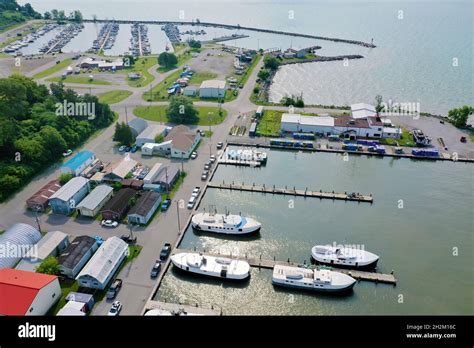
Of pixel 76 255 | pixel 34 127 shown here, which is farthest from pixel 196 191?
pixel 34 127

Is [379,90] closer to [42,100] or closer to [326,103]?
[326,103]

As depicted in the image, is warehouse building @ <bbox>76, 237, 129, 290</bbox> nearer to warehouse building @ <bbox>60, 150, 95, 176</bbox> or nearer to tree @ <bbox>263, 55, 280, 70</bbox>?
warehouse building @ <bbox>60, 150, 95, 176</bbox>

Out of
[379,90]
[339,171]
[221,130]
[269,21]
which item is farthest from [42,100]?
[269,21]

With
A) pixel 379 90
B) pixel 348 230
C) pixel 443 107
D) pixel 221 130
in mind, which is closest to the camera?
pixel 348 230

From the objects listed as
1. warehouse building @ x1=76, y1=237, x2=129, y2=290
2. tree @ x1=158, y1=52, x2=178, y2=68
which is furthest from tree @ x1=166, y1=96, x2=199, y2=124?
tree @ x1=158, y1=52, x2=178, y2=68

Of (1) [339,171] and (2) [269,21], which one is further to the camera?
(2) [269,21]

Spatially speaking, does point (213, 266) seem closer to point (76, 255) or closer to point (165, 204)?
point (165, 204)

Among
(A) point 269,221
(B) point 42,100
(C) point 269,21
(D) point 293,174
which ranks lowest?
(A) point 269,221
